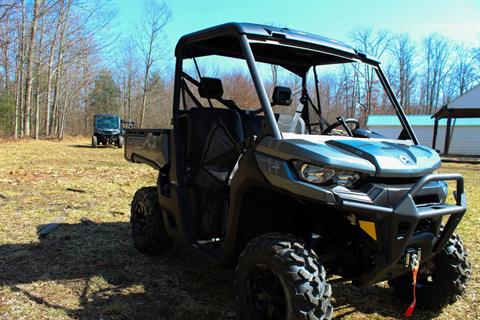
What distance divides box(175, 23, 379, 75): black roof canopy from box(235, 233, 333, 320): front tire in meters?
1.43

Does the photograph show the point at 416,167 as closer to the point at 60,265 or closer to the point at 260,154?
the point at 260,154

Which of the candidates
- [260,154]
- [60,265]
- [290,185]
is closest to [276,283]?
[290,185]

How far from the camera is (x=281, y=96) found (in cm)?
351

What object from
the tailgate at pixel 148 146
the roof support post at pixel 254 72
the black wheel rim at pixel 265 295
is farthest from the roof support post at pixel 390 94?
the tailgate at pixel 148 146

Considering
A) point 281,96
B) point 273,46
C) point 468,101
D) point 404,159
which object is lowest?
point 404,159

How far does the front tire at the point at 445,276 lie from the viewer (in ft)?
10.8

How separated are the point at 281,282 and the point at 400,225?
788 mm

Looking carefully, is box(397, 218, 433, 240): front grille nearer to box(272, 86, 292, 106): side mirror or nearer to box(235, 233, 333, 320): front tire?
box(235, 233, 333, 320): front tire

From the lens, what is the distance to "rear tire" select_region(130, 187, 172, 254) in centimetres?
453

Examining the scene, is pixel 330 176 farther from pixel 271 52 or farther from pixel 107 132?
→ pixel 107 132

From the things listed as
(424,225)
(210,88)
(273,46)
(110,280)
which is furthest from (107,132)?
(424,225)

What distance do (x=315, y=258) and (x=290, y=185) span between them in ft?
1.62

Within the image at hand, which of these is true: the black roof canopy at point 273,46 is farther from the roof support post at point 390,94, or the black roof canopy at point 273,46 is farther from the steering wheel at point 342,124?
the steering wheel at point 342,124

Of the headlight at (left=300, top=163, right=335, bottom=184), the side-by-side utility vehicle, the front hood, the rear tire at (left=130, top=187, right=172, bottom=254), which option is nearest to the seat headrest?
the front hood
